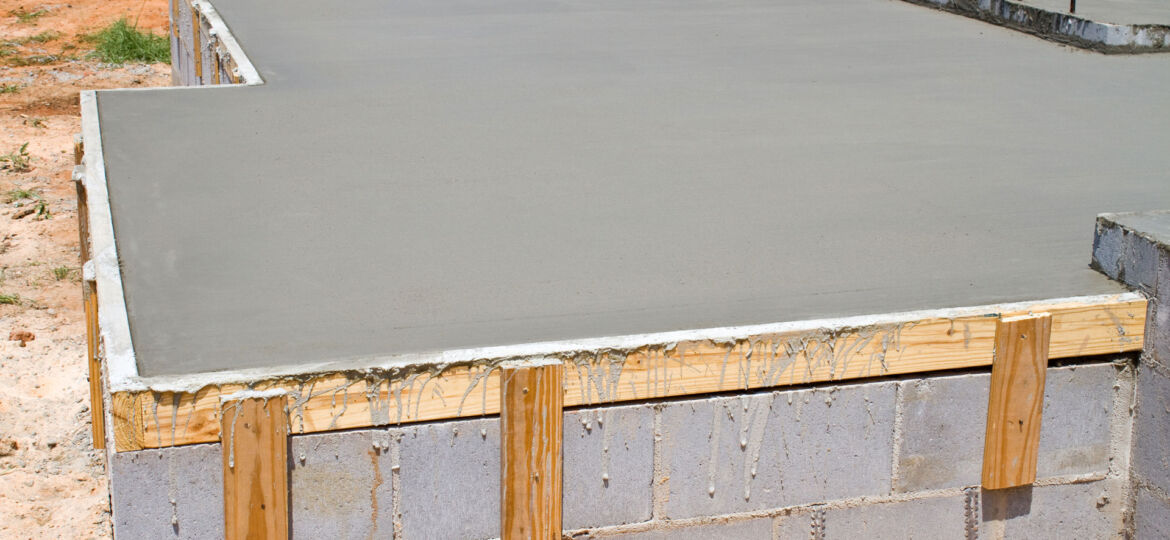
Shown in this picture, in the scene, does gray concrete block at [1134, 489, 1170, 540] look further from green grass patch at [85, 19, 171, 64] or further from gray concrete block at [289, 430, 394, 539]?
green grass patch at [85, 19, 171, 64]

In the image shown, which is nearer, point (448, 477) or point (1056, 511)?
point (448, 477)

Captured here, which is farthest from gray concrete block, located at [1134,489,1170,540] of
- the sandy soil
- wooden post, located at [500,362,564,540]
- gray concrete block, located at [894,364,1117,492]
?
the sandy soil

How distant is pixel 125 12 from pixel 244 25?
43.3 ft

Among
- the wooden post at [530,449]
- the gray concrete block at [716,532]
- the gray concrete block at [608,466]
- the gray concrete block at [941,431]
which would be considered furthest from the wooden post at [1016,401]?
the wooden post at [530,449]

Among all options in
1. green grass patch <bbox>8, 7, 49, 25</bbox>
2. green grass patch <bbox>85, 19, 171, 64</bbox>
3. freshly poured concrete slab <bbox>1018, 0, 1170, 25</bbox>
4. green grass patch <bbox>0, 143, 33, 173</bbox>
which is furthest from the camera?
green grass patch <bbox>8, 7, 49, 25</bbox>

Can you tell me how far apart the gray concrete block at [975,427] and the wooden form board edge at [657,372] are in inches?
3.5

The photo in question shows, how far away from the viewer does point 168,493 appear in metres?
3.23

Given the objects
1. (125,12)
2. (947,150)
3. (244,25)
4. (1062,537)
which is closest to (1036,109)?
(947,150)

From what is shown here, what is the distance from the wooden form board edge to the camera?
10.5 feet


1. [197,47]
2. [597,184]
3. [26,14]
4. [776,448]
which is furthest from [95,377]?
[26,14]

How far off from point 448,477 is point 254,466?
55cm

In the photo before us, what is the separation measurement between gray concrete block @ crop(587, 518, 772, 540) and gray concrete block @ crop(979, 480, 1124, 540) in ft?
2.59

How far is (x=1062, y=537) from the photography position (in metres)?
4.18

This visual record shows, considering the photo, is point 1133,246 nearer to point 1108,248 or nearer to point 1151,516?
point 1108,248
